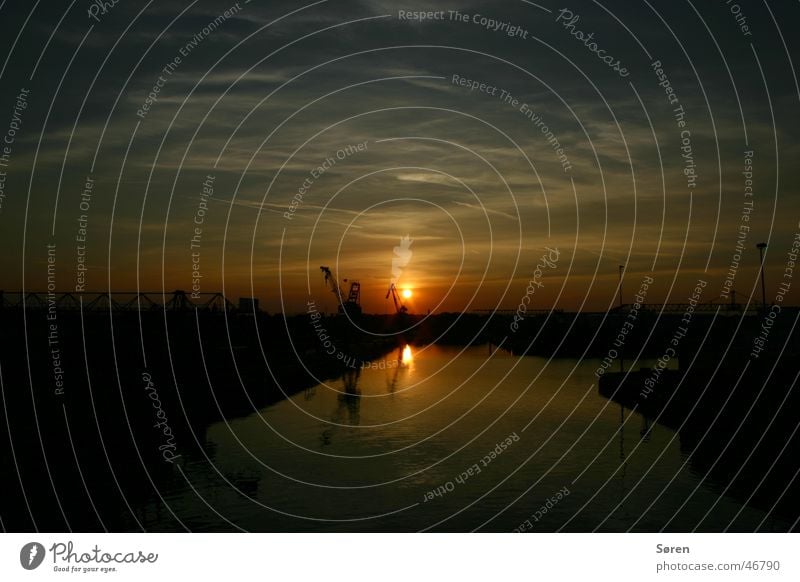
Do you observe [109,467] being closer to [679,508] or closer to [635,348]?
[679,508]

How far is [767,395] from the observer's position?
43.8m

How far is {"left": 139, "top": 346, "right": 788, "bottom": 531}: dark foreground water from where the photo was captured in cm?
3212

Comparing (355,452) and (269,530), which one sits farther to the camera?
(355,452)

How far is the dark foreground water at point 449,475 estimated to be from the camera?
105 ft

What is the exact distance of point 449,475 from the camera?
40625mm

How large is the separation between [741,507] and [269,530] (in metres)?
18.3

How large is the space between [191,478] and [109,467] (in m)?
3.97
